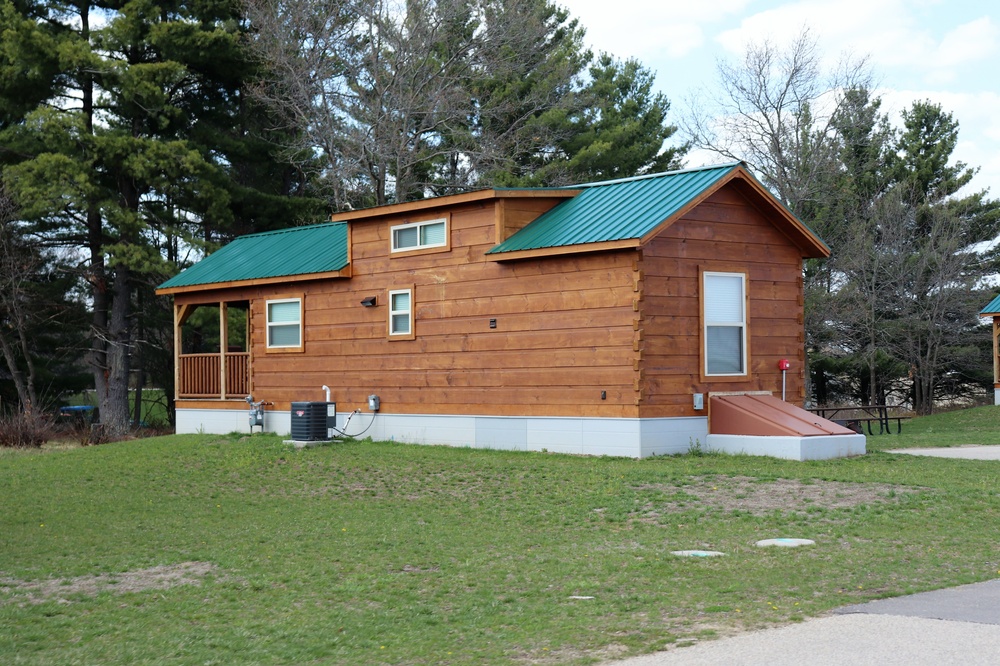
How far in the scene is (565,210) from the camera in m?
18.2

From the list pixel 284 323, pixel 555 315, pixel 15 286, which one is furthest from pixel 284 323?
pixel 15 286

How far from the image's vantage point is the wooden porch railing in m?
22.8

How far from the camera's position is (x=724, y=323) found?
56.0 ft

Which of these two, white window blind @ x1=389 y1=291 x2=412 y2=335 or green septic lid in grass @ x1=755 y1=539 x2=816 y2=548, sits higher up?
white window blind @ x1=389 y1=291 x2=412 y2=335

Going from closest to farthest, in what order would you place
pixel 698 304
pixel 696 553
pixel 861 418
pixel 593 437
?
pixel 696 553
pixel 593 437
pixel 698 304
pixel 861 418

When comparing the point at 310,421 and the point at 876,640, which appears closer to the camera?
the point at 876,640

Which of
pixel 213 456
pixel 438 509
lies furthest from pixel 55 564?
pixel 213 456

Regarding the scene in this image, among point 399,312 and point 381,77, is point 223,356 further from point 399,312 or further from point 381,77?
point 381,77

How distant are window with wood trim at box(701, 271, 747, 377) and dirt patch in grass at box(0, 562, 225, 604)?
9.22m

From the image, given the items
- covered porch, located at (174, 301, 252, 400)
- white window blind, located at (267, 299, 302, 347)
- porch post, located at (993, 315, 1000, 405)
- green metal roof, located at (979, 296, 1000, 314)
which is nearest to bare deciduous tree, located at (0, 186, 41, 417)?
covered porch, located at (174, 301, 252, 400)

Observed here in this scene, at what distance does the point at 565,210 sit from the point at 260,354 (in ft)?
23.3

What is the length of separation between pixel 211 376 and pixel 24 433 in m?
5.19

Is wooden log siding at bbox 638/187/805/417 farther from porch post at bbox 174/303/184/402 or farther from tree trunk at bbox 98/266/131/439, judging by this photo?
tree trunk at bbox 98/266/131/439

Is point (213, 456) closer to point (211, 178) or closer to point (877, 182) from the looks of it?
point (211, 178)
